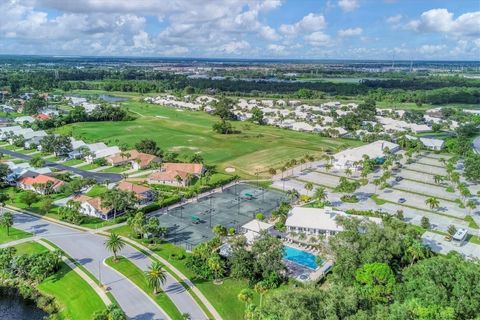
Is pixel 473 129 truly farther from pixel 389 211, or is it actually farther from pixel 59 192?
pixel 59 192

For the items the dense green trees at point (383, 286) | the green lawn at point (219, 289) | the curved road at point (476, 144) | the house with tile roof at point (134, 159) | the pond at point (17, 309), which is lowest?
the pond at point (17, 309)

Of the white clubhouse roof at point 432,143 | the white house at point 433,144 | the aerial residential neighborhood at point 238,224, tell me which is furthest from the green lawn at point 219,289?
the white clubhouse roof at point 432,143

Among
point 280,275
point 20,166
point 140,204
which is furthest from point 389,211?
point 20,166

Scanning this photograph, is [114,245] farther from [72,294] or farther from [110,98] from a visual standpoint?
[110,98]

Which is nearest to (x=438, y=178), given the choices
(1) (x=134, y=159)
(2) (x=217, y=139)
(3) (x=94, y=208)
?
(2) (x=217, y=139)

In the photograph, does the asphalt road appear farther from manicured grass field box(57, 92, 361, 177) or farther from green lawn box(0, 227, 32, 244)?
green lawn box(0, 227, 32, 244)

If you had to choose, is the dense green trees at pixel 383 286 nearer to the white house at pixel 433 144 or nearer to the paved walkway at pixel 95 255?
the paved walkway at pixel 95 255

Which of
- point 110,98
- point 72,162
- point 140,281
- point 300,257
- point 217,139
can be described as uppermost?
point 110,98
